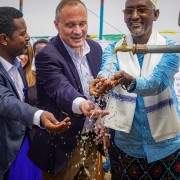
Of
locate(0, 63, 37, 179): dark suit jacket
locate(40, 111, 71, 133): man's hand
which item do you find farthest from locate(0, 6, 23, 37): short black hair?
locate(40, 111, 71, 133): man's hand

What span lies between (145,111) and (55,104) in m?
0.60

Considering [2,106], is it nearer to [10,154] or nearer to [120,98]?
[10,154]

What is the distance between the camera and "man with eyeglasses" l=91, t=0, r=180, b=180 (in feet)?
7.75

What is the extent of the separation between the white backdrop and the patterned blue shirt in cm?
453

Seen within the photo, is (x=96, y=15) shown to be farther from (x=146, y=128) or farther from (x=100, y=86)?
(x=100, y=86)

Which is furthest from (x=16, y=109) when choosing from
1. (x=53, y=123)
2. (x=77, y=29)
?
(x=77, y=29)

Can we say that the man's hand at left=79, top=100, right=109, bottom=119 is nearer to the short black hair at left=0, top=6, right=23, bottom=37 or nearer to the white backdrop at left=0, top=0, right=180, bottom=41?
the short black hair at left=0, top=6, right=23, bottom=37

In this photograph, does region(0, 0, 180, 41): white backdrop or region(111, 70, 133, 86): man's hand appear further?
region(0, 0, 180, 41): white backdrop

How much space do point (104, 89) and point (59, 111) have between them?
0.50 meters

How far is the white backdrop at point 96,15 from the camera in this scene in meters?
6.93

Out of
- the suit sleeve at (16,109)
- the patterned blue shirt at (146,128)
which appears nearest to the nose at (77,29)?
the patterned blue shirt at (146,128)

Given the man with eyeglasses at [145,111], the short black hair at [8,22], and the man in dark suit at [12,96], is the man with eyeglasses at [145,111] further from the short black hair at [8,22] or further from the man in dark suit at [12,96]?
the short black hair at [8,22]

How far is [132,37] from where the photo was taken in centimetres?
254

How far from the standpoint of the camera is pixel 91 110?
7.04 feet
